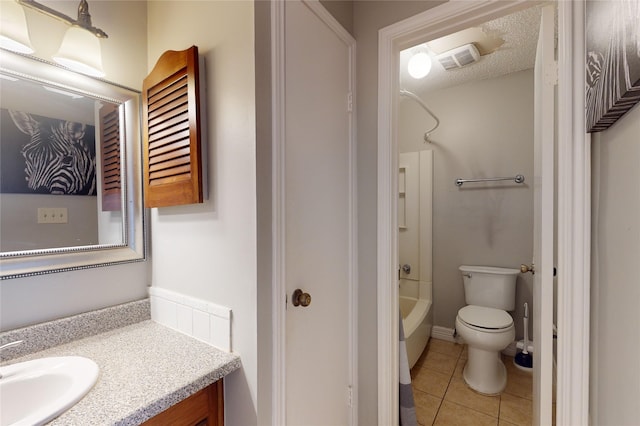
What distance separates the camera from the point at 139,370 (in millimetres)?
811

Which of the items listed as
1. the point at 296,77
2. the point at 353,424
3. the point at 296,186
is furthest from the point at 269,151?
the point at 353,424

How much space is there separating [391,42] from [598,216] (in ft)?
3.38

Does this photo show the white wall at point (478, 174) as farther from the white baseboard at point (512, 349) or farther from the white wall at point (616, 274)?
the white wall at point (616, 274)

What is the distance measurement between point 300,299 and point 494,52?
226 cm

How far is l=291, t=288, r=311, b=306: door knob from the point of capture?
993 millimetres

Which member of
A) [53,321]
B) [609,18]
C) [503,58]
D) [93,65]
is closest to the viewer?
[609,18]

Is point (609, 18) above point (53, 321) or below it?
above

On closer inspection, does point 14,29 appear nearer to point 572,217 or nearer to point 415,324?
point 572,217

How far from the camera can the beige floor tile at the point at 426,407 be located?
5.50ft

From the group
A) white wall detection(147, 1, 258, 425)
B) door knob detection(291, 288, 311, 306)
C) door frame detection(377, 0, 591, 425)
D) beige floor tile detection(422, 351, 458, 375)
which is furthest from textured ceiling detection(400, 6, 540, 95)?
beige floor tile detection(422, 351, 458, 375)

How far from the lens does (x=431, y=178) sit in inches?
105

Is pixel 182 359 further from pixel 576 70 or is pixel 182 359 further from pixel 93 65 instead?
pixel 576 70

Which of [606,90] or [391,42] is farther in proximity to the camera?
[391,42]

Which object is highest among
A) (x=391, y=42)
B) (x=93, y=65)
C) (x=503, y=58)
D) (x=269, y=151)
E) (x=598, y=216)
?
(x=503, y=58)
